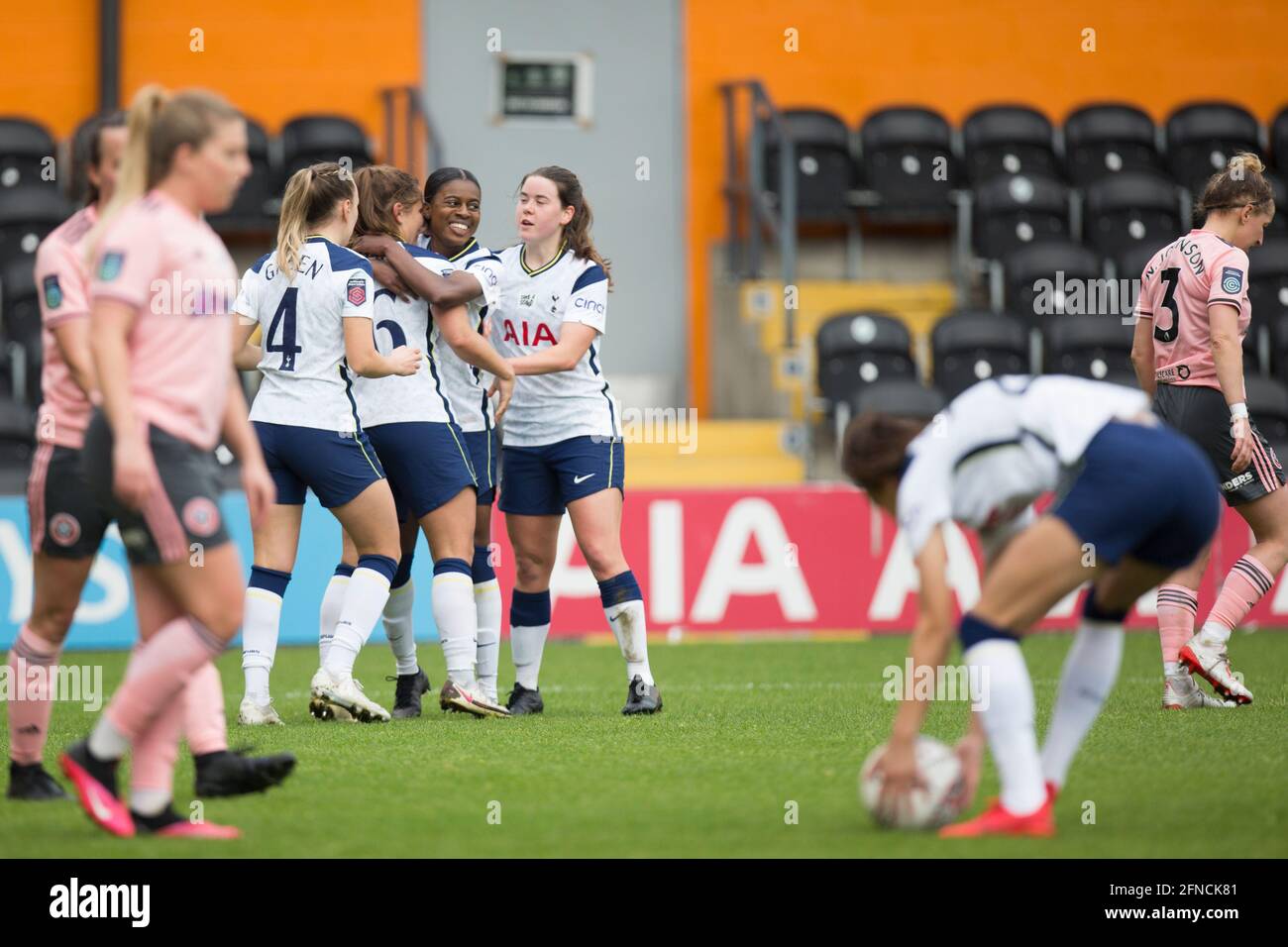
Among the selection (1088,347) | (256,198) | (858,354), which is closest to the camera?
(858,354)

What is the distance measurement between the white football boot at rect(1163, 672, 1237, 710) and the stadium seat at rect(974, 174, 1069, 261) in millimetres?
8072

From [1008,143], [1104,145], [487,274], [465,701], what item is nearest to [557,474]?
[487,274]

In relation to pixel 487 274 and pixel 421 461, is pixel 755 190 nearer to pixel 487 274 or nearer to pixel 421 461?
pixel 487 274

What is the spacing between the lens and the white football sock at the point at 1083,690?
4.77 m

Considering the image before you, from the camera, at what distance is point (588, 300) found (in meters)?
7.24

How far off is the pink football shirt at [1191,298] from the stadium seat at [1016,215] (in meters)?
7.58

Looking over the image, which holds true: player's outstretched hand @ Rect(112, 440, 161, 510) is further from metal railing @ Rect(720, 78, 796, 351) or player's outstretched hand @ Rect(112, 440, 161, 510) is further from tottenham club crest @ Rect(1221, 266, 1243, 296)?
metal railing @ Rect(720, 78, 796, 351)

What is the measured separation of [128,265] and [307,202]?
2706mm

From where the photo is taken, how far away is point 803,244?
16328mm

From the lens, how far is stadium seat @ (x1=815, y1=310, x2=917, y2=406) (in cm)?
1368

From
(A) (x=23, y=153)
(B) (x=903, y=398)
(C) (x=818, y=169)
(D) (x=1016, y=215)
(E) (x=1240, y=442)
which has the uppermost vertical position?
(A) (x=23, y=153)

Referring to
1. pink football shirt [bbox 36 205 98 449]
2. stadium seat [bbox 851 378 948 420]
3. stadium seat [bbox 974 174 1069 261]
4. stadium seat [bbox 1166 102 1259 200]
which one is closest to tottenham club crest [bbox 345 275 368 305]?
pink football shirt [bbox 36 205 98 449]

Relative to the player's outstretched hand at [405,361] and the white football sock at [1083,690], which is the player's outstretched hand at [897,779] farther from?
the player's outstretched hand at [405,361]

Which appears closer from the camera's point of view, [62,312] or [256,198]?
[62,312]
